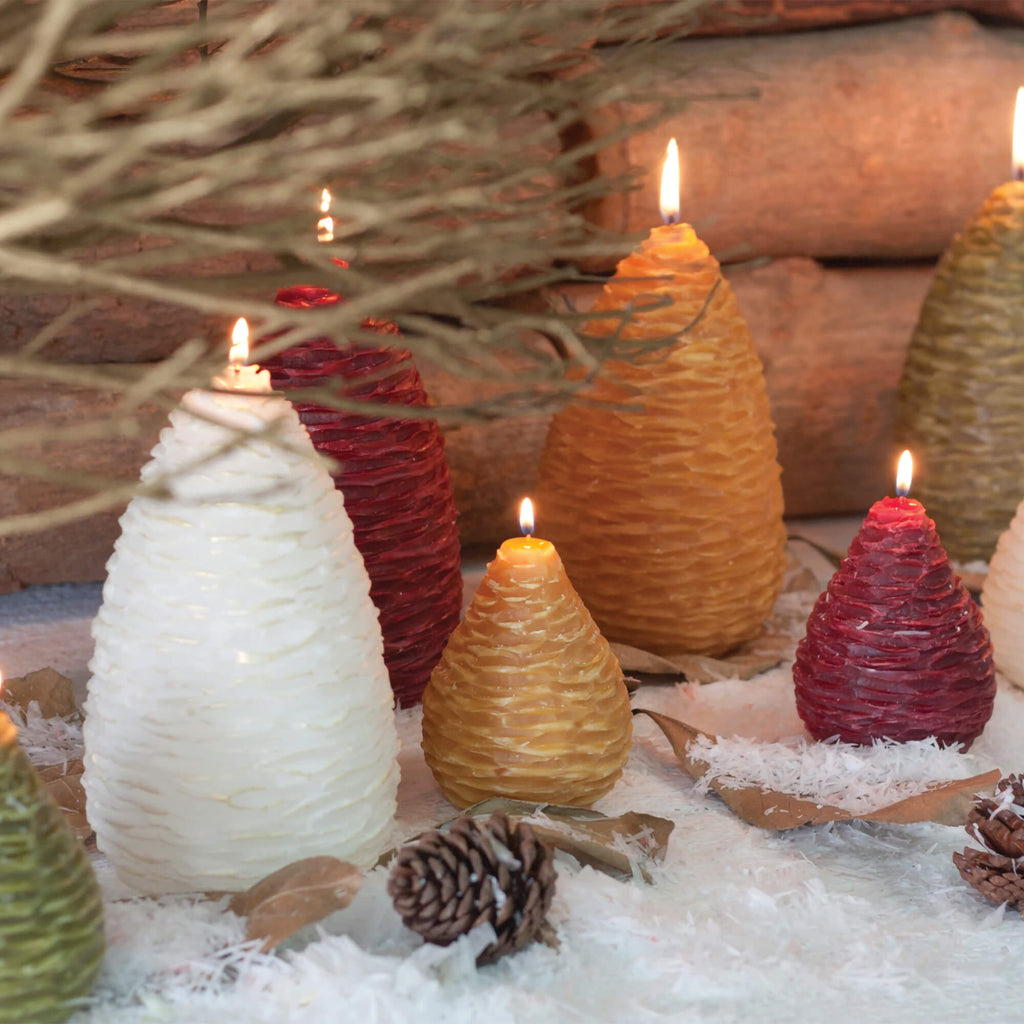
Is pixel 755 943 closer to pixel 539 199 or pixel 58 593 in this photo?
pixel 539 199

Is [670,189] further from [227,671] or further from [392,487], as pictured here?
[227,671]

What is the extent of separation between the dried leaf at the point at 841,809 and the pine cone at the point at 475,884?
0.16 meters

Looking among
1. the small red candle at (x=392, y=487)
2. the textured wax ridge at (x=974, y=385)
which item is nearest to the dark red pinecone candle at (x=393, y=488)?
the small red candle at (x=392, y=487)

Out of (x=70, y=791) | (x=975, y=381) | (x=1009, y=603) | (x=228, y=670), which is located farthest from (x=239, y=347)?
(x=975, y=381)

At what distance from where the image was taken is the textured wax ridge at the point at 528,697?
59cm

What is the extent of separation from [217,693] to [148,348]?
0.44 metres

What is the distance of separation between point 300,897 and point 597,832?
147mm

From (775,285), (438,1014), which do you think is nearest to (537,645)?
(438,1014)

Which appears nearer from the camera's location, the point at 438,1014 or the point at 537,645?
the point at 438,1014

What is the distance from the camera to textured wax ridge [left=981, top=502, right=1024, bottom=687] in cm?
75

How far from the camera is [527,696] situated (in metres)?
0.59

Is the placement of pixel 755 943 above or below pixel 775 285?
below

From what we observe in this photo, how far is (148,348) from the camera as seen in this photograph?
88cm

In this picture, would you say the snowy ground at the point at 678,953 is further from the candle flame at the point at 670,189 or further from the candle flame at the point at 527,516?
the candle flame at the point at 670,189
